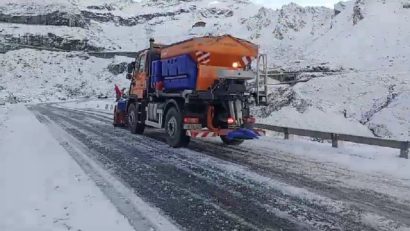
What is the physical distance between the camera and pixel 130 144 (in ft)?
45.1

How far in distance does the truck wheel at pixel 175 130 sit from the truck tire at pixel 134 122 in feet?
9.48

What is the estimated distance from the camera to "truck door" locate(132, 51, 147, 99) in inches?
614

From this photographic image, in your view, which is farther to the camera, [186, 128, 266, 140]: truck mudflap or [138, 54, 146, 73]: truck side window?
[138, 54, 146, 73]: truck side window

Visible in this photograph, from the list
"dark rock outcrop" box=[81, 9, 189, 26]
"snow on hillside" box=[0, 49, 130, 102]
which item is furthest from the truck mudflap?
"dark rock outcrop" box=[81, 9, 189, 26]

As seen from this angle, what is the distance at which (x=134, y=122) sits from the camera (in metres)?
16.5

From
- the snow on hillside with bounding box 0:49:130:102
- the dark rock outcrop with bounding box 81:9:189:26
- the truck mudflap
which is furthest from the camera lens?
the dark rock outcrop with bounding box 81:9:189:26

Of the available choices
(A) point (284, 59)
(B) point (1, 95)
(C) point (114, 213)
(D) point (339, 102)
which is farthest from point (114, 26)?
(C) point (114, 213)

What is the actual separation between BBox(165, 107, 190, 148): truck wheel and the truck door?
98.5 inches

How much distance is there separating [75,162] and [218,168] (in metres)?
3.19

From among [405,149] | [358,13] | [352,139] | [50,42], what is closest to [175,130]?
[352,139]

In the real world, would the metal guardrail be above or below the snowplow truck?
below

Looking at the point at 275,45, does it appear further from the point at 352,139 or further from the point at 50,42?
the point at 50,42

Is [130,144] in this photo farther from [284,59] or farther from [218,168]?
[284,59]

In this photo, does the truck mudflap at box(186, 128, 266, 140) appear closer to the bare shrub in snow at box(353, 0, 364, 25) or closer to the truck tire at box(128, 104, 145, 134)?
the truck tire at box(128, 104, 145, 134)
